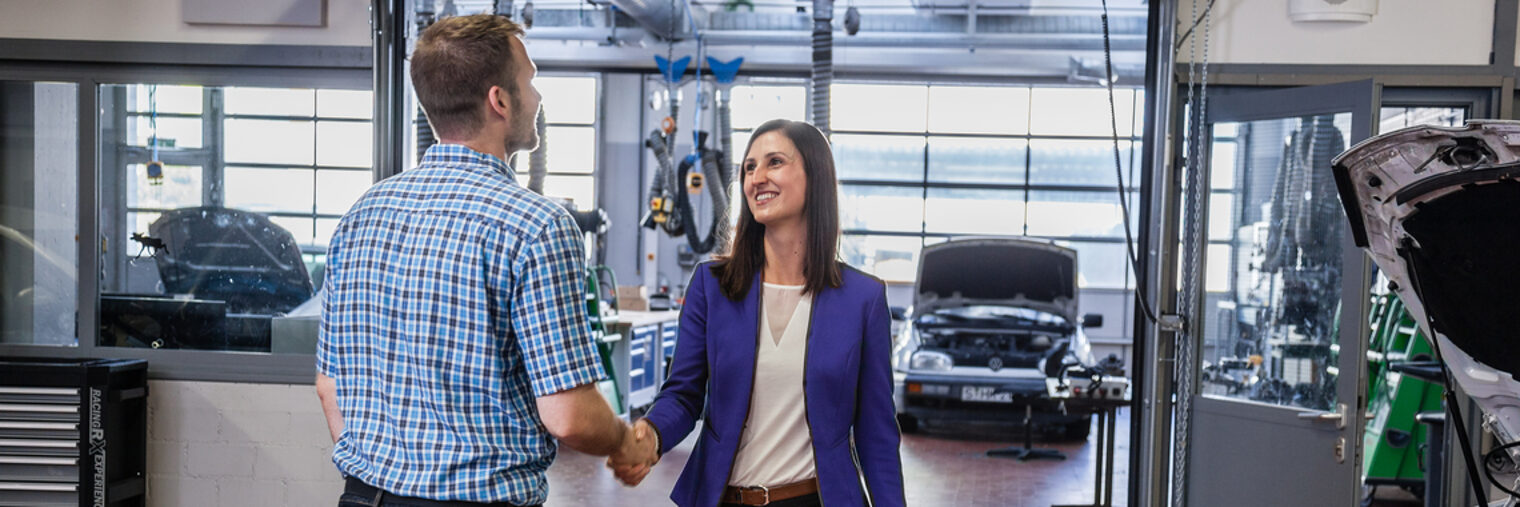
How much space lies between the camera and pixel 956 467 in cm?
816

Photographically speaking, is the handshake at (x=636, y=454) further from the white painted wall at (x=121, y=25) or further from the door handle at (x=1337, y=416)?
the white painted wall at (x=121, y=25)

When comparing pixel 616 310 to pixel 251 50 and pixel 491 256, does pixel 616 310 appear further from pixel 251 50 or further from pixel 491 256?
pixel 491 256

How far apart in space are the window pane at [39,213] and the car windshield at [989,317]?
21.3 ft

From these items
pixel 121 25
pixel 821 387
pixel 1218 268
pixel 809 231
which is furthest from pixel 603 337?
pixel 821 387

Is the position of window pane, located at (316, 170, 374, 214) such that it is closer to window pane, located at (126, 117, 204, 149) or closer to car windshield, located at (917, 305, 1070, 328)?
window pane, located at (126, 117, 204, 149)

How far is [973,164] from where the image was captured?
1479cm

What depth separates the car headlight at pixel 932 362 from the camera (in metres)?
9.41

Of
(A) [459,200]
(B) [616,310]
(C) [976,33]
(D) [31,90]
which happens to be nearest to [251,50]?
(D) [31,90]

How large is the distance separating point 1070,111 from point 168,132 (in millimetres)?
11675

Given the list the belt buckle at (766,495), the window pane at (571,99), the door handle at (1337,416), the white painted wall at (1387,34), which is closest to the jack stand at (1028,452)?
the door handle at (1337,416)

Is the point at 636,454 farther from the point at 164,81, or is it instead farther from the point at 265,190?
the point at 164,81

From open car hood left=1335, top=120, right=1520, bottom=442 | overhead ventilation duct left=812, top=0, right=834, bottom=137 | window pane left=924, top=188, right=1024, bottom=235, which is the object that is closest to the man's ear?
open car hood left=1335, top=120, right=1520, bottom=442

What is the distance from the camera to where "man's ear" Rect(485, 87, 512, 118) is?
6.48 feet

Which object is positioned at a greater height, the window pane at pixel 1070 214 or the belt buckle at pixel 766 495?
the window pane at pixel 1070 214
